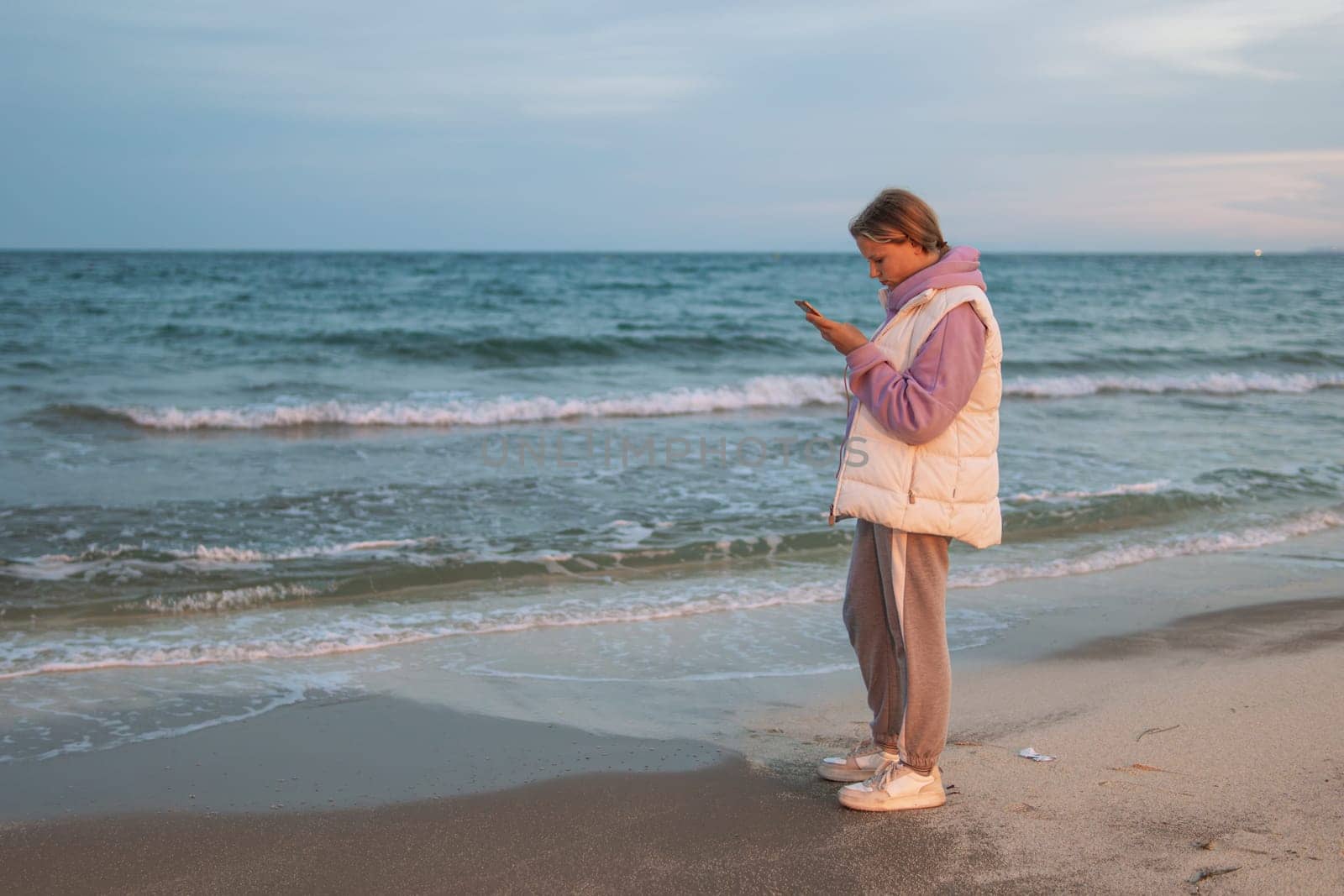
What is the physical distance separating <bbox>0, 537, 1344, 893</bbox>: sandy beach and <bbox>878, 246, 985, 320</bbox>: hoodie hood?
4.64 ft

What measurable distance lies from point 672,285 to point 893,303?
3412cm

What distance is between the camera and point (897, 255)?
2754 millimetres

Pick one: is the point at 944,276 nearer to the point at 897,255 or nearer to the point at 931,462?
the point at 897,255

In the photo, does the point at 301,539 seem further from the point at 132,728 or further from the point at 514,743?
the point at 514,743

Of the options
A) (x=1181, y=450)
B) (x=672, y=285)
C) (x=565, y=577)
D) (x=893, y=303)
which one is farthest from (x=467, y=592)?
(x=672, y=285)

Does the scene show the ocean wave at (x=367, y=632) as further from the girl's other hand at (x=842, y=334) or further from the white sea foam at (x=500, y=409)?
the white sea foam at (x=500, y=409)

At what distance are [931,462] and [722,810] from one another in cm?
117

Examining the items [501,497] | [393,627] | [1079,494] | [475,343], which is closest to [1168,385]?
[1079,494]

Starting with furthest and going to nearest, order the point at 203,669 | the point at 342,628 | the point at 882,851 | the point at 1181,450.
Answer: the point at 1181,450
the point at 342,628
the point at 203,669
the point at 882,851

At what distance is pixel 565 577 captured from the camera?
6035 mm

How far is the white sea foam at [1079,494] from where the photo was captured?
7.89 m

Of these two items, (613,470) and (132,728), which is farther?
(613,470)

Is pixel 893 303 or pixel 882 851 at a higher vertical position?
pixel 893 303

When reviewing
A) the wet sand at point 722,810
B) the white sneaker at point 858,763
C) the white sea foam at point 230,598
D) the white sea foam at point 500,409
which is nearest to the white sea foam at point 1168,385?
the white sea foam at point 500,409
